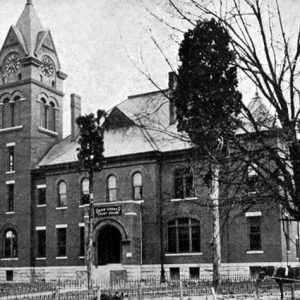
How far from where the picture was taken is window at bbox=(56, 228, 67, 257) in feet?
131

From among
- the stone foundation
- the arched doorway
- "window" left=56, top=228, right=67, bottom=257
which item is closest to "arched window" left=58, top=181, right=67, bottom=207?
"window" left=56, top=228, right=67, bottom=257

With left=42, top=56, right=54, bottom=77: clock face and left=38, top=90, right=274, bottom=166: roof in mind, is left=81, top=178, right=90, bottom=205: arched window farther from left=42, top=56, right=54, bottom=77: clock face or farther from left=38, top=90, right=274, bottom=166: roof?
left=42, top=56, right=54, bottom=77: clock face

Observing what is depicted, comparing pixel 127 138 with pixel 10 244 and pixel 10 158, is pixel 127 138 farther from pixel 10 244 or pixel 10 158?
pixel 10 244

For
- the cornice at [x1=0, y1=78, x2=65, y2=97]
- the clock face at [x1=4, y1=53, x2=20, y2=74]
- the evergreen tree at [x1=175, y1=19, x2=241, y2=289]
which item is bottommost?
the evergreen tree at [x1=175, y1=19, x2=241, y2=289]

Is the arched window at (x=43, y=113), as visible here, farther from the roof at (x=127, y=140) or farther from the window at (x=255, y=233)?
the window at (x=255, y=233)

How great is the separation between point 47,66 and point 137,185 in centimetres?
1487

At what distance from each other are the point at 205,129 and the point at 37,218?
34462 mm

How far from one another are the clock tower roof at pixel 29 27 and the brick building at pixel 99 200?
11 centimetres

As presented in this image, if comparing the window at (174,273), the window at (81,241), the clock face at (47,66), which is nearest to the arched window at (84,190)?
the window at (81,241)

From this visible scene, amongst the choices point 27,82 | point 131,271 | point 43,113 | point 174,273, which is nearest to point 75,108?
point 43,113

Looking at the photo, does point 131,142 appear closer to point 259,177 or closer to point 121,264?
point 121,264

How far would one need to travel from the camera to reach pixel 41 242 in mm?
41719

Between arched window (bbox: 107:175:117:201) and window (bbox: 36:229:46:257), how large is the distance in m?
7.09

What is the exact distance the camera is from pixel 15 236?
42.8 m
